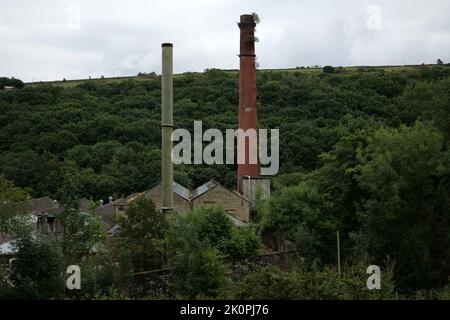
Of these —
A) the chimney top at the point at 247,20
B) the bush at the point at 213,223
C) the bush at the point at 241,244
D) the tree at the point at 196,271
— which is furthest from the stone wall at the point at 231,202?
the tree at the point at 196,271

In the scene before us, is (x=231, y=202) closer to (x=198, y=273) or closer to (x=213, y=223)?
(x=213, y=223)

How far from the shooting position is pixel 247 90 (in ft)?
159

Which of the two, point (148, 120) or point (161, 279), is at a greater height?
point (148, 120)

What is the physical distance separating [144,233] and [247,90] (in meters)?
20.1

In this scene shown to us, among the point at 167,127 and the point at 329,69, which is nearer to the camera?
the point at 167,127

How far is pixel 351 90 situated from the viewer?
85.4 m

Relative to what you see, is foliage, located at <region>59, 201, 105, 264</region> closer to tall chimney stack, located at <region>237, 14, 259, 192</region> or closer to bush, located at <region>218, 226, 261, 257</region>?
bush, located at <region>218, 226, 261, 257</region>

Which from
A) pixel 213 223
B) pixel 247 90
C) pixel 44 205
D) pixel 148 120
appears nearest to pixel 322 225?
pixel 213 223

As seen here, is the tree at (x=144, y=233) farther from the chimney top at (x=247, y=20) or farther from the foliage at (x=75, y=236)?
the chimney top at (x=247, y=20)

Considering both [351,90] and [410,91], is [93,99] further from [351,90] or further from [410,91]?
[410,91]

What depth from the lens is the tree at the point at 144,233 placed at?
97.0ft

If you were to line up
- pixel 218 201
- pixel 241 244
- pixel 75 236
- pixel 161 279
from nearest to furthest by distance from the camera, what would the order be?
pixel 161 279 → pixel 75 236 → pixel 241 244 → pixel 218 201

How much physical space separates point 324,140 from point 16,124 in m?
37.7
